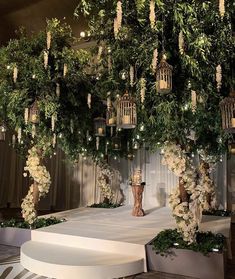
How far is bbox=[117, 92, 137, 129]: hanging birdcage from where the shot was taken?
375 cm

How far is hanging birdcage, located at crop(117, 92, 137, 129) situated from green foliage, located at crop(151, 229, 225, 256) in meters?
1.55

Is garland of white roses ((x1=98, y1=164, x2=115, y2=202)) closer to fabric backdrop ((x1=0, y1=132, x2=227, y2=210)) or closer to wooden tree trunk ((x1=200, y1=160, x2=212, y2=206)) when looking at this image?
fabric backdrop ((x1=0, y1=132, x2=227, y2=210))

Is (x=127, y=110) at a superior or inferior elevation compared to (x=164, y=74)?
inferior

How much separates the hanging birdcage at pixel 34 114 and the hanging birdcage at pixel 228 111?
2.68 meters

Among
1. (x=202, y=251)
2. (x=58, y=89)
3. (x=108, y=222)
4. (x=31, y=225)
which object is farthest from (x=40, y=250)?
(x=58, y=89)

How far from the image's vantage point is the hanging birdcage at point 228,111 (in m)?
3.31

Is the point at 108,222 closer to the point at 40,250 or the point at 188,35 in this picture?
the point at 40,250

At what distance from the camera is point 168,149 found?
4.01 metres

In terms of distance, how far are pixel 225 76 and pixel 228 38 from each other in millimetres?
496

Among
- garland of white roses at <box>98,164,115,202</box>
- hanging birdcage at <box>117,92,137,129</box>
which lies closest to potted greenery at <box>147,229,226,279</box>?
hanging birdcage at <box>117,92,137,129</box>

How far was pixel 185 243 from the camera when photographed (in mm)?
3814

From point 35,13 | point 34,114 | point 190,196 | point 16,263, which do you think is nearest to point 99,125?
point 34,114

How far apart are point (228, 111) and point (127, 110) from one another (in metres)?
1.18

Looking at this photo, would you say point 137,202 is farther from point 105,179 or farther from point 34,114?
point 34,114
